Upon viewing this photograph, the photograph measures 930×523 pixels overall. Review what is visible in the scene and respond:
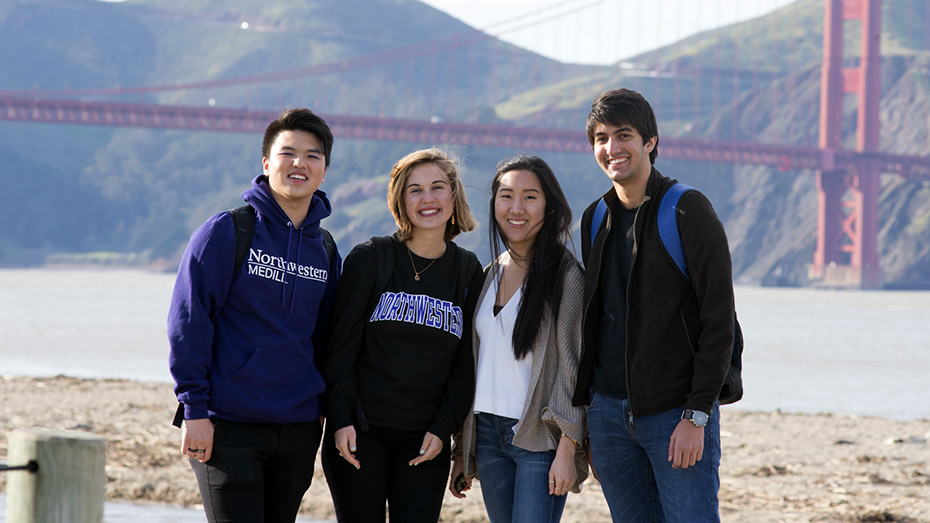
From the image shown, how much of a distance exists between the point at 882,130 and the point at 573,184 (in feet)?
70.8

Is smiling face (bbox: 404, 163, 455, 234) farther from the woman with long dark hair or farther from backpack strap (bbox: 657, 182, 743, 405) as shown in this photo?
backpack strap (bbox: 657, 182, 743, 405)

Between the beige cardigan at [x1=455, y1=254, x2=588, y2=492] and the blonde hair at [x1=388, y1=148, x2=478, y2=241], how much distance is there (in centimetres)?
35

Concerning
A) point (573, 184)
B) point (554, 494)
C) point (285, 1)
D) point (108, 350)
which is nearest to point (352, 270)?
point (554, 494)

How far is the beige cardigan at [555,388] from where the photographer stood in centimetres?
280

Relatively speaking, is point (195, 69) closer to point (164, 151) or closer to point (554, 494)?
point (164, 151)

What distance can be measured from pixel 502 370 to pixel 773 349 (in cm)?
1658

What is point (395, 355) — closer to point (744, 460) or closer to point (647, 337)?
point (647, 337)

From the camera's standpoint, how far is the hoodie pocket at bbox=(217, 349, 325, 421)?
2.64 meters

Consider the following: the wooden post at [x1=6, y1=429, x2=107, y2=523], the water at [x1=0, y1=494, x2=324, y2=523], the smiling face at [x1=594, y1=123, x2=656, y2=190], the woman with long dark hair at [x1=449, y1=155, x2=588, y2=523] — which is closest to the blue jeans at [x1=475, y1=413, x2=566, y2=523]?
the woman with long dark hair at [x1=449, y1=155, x2=588, y2=523]

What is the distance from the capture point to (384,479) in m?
2.84

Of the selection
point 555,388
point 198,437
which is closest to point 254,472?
point 198,437

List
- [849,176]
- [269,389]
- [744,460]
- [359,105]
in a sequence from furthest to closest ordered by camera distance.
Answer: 1. [359,105]
2. [849,176]
3. [744,460]
4. [269,389]

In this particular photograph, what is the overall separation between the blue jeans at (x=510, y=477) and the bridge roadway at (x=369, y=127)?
3663 centimetres

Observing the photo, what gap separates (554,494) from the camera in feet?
9.16
